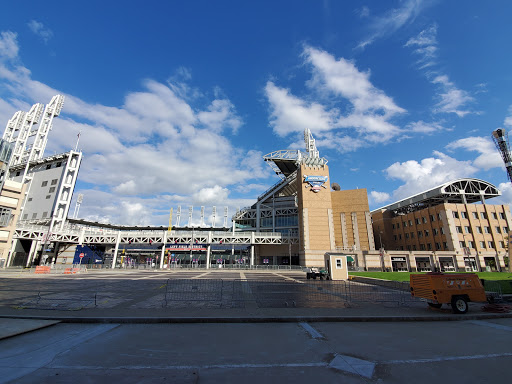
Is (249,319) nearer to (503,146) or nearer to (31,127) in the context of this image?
(503,146)

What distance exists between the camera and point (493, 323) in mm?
9500

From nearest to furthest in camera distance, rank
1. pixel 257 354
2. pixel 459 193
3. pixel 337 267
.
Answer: pixel 257 354 < pixel 337 267 < pixel 459 193

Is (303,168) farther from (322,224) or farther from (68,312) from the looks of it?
(68,312)

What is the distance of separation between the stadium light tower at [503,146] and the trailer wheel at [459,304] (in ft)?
142

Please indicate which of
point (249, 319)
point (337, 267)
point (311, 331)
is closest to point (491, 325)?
point (311, 331)

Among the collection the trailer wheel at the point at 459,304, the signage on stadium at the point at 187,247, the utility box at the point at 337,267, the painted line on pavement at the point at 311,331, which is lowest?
the painted line on pavement at the point at 311,331

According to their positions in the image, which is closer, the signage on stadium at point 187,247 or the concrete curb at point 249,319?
the concrete curb at point 249,319

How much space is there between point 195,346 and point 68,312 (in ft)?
21.7

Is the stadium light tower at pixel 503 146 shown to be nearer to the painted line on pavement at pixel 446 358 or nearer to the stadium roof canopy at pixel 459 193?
the stadium roof canopy at pixel 459 193

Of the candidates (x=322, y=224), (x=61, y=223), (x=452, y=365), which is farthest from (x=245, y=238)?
(x=452, y=365)

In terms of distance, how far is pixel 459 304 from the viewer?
10.7m

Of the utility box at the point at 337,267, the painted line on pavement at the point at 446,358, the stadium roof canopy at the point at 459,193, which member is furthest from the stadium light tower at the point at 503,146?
the painted line on pavement at the point at 446,358

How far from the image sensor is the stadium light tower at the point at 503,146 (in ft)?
131

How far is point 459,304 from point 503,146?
45.8m
